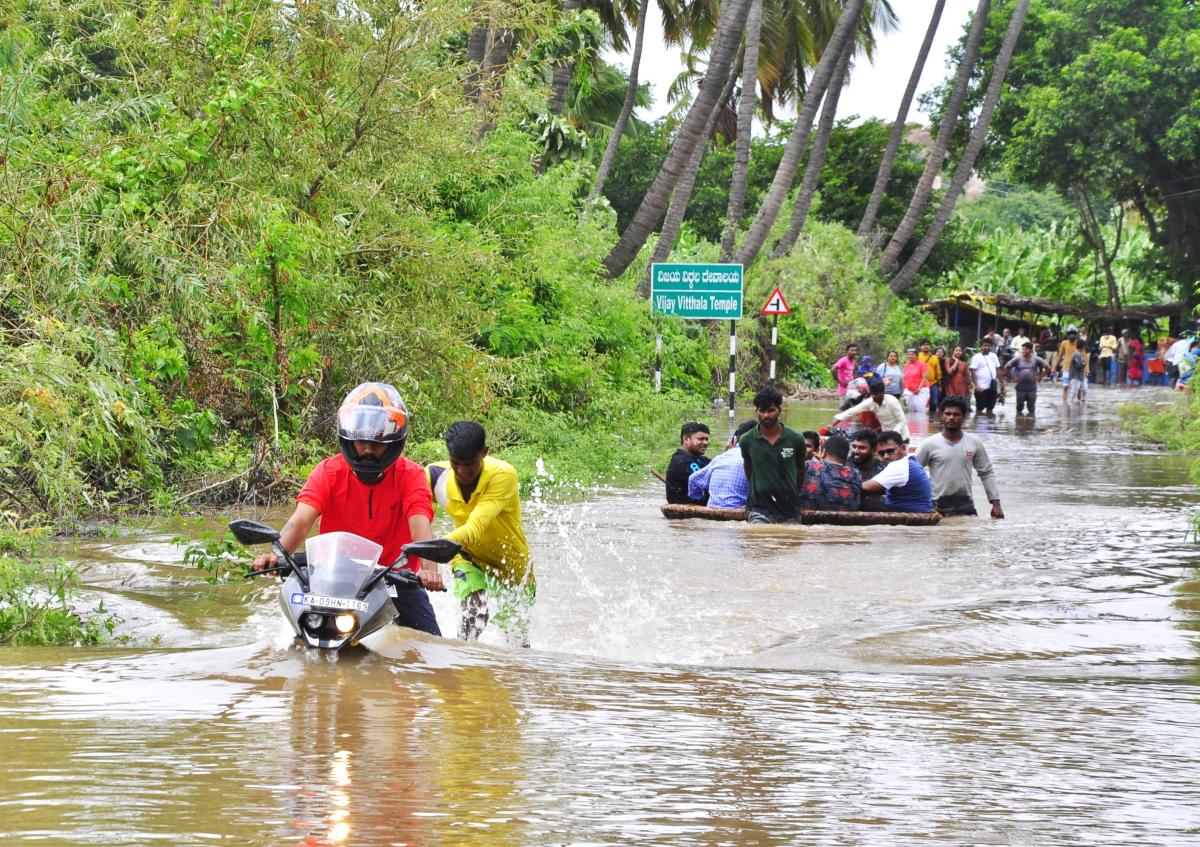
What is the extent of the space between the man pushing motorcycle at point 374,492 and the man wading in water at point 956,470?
910 centimetres

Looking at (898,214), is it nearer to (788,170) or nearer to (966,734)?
(788,170)

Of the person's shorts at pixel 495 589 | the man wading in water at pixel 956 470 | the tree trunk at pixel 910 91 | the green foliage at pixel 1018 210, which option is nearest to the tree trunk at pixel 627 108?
the tree trunk at pixel 910 91

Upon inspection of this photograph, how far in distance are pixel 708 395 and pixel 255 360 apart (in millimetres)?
20984

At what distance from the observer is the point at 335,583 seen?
6.26 meters

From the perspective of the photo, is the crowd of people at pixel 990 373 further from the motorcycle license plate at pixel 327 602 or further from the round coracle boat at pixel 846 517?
the motorcycle license plate at pixel 327 602

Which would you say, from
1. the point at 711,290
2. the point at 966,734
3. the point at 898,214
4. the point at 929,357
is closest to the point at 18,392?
the point at 966,734

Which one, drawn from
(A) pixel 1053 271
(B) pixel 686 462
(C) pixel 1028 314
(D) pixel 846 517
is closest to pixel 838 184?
(C) pixel 1028 314

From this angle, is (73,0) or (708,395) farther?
(708,395)

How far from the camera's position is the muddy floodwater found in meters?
4.99

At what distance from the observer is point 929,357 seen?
3169 centimetres

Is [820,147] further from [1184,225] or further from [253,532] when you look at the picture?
[253,532]

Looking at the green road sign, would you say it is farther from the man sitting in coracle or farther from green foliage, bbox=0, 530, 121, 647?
green foliage, bbox=0, 530, 121, 647

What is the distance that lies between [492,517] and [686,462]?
8.44 m

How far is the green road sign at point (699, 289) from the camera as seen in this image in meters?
28.0
